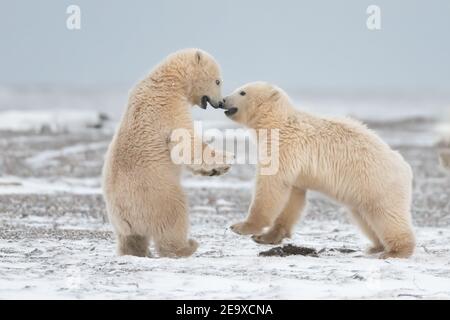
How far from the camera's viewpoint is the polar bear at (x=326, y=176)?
327 inches

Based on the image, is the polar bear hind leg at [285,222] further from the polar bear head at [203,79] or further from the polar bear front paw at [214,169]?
the polar bear front paw at [214,169]

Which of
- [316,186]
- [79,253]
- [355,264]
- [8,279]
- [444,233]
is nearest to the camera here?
[8,279]

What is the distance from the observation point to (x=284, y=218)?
904 cm

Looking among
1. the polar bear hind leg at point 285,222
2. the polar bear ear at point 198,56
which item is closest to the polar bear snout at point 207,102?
the polar bear ear at point 198,56

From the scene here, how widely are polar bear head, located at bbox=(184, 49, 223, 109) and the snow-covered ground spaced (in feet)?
4.88

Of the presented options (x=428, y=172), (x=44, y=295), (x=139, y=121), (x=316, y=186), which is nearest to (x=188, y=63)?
A: (x=139, y=121)

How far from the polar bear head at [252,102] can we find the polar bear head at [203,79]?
65 cm

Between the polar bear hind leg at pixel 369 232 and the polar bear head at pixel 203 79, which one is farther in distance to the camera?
the polar bear hind leg at pixel 369 232

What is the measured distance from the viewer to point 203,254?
849 cm

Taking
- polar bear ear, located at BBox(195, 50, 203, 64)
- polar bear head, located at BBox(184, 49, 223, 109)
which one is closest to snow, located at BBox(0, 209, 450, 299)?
polar bear head, located at BBox(184, 49, 223, 109)

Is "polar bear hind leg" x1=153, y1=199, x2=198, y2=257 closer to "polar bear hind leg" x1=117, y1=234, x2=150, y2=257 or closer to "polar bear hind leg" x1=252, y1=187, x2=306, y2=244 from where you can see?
"polar bear hind leg" x1=117, y1=234, x2=150, y2=257

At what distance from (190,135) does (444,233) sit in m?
4.82

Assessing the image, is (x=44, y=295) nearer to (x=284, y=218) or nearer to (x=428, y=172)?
(x=284, y=218)
